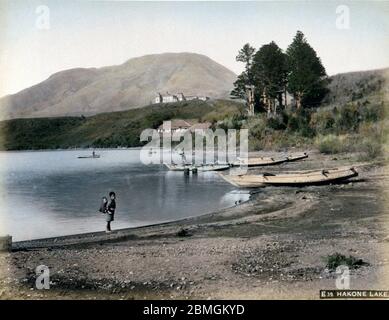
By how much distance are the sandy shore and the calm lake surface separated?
9.25 feet

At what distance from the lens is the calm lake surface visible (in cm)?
1997

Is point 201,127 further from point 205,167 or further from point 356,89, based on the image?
point 356,89

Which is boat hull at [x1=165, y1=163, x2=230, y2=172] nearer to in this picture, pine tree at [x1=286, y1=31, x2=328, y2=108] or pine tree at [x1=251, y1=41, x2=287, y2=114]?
pine tree at [x1=251, y1=41, x2=287, y2=114]

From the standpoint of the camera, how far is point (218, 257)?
40.8 ft

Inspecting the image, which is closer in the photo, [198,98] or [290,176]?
[290,176]

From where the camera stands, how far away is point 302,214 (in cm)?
1762

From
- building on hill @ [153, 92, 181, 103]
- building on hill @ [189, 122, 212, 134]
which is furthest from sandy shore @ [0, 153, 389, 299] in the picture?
building on hill @ [153, 92, 181, 103]

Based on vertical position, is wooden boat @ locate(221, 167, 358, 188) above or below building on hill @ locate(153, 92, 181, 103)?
below

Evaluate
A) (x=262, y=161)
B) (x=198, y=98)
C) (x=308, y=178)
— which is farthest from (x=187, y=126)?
(x=198, y=98)

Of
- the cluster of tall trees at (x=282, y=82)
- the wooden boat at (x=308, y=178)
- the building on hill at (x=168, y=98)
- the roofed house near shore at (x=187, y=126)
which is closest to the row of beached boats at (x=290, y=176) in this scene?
the wooden boat at (x=308, y=178)

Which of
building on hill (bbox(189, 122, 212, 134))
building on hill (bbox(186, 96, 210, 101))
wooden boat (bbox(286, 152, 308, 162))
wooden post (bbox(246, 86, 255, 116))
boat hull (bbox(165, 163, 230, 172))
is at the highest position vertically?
building on hill (bbox(186, 96, 210, 101))

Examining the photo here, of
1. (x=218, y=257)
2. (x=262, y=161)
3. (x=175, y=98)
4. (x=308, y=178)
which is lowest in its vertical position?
(x=218, y=257)

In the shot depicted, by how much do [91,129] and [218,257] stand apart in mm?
90722
